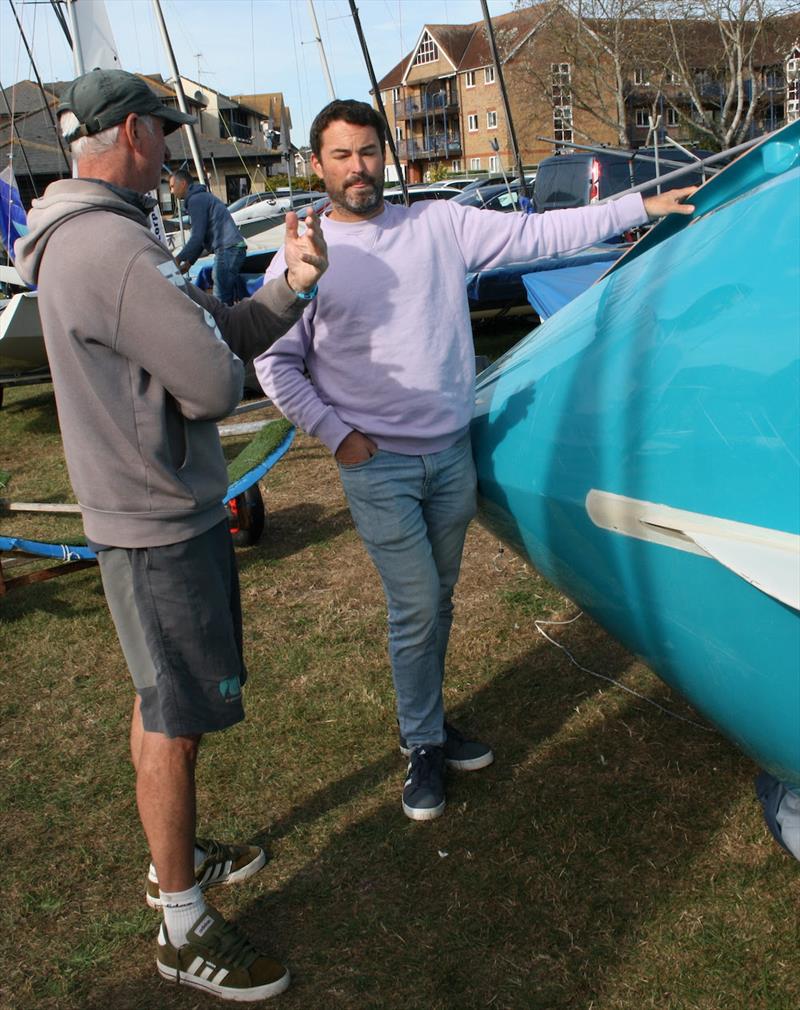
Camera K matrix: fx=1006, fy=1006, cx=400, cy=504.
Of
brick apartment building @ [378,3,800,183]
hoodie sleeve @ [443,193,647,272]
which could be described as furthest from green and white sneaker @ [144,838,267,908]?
brick apartment building @ [378,3,800,183]

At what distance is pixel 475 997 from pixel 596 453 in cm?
136

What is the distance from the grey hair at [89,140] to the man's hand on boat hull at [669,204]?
1.33 metres

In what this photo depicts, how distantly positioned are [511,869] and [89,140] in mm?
2207

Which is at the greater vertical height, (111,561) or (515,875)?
(111,561)

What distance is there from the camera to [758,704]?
2.12 m

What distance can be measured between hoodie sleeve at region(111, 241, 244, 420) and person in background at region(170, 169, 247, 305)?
885 centimetres

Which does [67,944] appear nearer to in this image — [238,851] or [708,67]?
[238,851]

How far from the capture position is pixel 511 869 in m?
2.89

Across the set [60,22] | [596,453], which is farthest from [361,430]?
[60,22]

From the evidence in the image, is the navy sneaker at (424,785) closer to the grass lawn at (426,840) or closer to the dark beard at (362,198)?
the grass lawn at (426,840)

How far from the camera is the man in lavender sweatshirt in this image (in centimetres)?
283

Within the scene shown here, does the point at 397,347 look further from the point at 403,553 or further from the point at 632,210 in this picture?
→ the point at 632,210

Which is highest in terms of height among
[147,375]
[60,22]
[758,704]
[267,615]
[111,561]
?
[60,22]

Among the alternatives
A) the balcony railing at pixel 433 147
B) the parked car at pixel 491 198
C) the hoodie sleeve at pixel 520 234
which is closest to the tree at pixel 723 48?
the parked car at pixel 491 198
